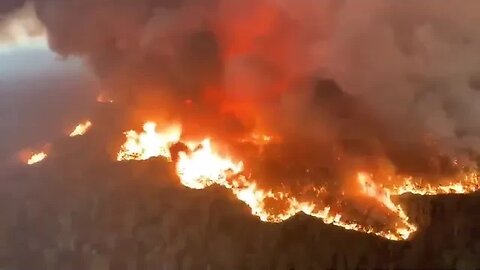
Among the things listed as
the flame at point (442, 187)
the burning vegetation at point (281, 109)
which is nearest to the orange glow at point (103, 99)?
the burning vegetation at point (281, 109)

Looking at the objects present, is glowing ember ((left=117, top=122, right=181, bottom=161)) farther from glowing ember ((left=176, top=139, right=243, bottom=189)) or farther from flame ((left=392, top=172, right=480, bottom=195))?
flame ((left=392, top=172, right=480, bottom=195))

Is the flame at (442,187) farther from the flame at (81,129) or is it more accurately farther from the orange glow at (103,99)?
the flame at (81,129)

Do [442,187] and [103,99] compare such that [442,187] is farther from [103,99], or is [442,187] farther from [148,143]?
[103,99]

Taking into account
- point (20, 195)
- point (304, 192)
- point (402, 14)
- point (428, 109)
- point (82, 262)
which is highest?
point (402, 14)

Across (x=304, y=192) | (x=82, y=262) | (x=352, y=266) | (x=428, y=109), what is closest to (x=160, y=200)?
(x=82, y=262)

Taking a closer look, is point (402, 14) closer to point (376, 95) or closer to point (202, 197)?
point (376, 95)

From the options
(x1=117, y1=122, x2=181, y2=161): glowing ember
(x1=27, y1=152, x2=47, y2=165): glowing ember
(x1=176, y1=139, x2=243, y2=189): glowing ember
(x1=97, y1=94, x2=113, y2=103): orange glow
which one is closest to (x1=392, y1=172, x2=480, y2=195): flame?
(x1=176, y1=139, x2=243, y2=189): glowing ember

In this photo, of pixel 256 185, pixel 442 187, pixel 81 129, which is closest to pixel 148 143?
pixel 81 129
